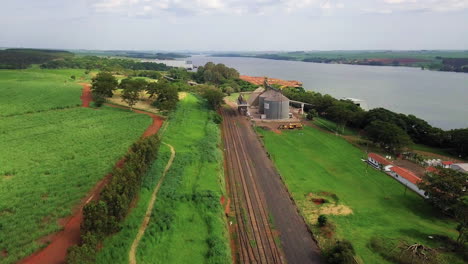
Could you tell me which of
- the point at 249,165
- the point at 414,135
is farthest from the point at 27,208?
the point at 414,135

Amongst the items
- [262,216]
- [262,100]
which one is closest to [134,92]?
[262,100]

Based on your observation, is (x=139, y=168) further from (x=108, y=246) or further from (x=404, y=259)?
(x=404, y=259)

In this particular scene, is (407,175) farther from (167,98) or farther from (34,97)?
(34,97)

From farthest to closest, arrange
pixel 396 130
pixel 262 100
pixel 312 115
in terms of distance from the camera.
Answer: pixel 262 100
pixel 312 115
pixel 396 130

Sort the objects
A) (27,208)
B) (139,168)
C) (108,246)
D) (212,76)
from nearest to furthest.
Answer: (108,246) < (27,208) < (139,168) < (212,76)

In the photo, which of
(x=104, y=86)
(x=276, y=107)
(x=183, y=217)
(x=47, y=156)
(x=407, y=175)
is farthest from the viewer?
(x=104, y=86)

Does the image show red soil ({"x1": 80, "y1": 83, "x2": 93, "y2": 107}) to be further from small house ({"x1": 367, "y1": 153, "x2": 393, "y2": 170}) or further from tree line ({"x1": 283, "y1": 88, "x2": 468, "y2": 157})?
small house ({"x1": 367, "y1": 153, "x2": 393, "y2": 170})

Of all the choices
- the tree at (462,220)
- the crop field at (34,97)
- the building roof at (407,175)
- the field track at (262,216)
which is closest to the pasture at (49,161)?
the crop field at (34,97)

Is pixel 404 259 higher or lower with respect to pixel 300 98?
lower
